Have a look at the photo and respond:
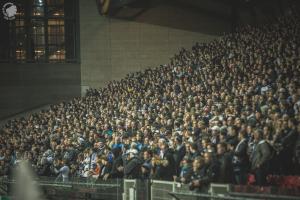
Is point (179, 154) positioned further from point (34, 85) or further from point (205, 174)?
point (34, 85)

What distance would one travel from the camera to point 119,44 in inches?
1426

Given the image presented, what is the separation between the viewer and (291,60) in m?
19.4

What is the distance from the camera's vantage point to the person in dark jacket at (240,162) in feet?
42.5

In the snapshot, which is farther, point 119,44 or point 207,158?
point 119,44

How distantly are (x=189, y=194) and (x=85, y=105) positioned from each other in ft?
58.7

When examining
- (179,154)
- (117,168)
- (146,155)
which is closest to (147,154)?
(146,155)

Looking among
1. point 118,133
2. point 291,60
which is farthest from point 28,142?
point 291,60

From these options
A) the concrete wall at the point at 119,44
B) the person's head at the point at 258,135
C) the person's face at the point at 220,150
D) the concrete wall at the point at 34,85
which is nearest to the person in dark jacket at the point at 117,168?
the person's face at the point at 220,150

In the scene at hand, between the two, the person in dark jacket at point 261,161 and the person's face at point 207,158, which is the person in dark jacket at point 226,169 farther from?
the person in dark jacket at point 261,161

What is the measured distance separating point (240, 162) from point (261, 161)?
0.60m

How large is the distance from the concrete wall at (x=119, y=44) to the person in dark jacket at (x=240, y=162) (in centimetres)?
2239

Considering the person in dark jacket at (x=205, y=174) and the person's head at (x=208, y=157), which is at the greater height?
the person's head at (x=208, y=157)

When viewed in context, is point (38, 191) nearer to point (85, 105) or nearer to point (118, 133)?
point (118, 133)

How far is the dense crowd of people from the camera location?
13.2 meters
